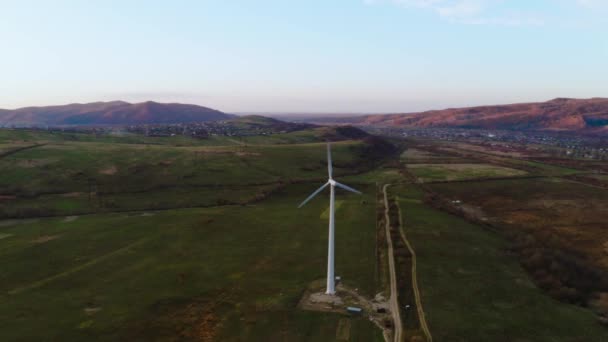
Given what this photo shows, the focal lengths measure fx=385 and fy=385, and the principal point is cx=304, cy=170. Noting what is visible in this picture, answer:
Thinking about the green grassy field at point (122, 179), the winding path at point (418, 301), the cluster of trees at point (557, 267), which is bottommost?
the cluster of trees at point (557, 267)

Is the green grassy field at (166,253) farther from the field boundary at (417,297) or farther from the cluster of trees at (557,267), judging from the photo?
the cluster of trees at (557,267)

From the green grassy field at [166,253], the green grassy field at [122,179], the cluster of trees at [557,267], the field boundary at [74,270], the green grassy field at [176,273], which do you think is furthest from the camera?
the green grassy field at [122,179]

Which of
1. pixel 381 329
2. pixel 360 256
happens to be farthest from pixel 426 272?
pixel 381 329

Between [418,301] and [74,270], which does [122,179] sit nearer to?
[74,270]

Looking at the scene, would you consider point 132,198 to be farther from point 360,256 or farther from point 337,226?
point 360,256

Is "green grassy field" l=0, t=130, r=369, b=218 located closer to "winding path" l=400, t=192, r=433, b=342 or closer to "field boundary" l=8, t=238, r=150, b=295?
"field boundary" l=8, t=238, r=150, b=295

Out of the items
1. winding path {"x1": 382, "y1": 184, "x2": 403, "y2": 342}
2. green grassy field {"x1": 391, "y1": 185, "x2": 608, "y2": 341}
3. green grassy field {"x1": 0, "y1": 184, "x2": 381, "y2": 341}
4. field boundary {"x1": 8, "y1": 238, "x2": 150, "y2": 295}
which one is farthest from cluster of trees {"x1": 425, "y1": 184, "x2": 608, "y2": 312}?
field boundary {"x1": 8, "y1": 238, "x2": 150, "y2": 295}

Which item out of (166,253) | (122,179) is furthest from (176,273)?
(122,179)

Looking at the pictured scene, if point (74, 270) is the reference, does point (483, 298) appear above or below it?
below

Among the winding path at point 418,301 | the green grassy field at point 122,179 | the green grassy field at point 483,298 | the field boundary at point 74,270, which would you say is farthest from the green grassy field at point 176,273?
the green grassy field at point 122,179

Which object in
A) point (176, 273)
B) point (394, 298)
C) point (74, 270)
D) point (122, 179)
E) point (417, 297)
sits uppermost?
point (122, 179)
